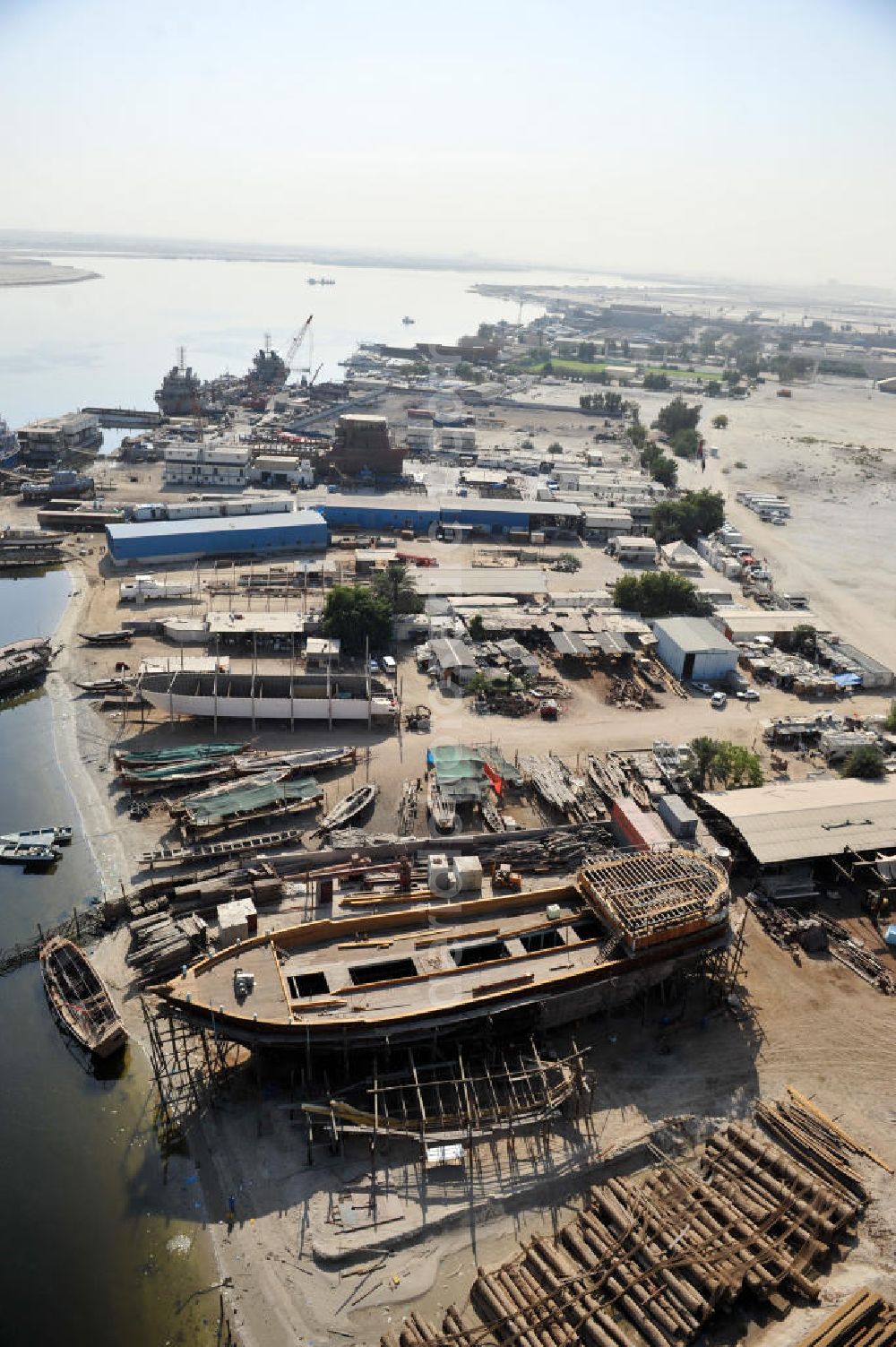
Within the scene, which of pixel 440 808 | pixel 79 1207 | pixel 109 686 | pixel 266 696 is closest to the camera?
pixel 79 1207

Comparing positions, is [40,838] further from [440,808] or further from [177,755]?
[440,808]

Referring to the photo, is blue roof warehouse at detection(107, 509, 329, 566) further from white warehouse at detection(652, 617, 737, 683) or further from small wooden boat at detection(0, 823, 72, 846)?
small wooden boat at detection(0, 823, 72, 846)

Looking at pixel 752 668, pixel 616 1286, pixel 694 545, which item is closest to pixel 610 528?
pixel 694 545

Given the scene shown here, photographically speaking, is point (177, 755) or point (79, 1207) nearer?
point (79, 1207)

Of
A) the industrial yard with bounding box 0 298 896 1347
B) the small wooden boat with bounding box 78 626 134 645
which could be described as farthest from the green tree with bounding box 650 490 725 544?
the small wooden boat with bounding box 78 626 134 645

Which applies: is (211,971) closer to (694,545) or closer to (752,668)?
(752,668)

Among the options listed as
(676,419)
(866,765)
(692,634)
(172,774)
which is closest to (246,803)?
(172,774)
